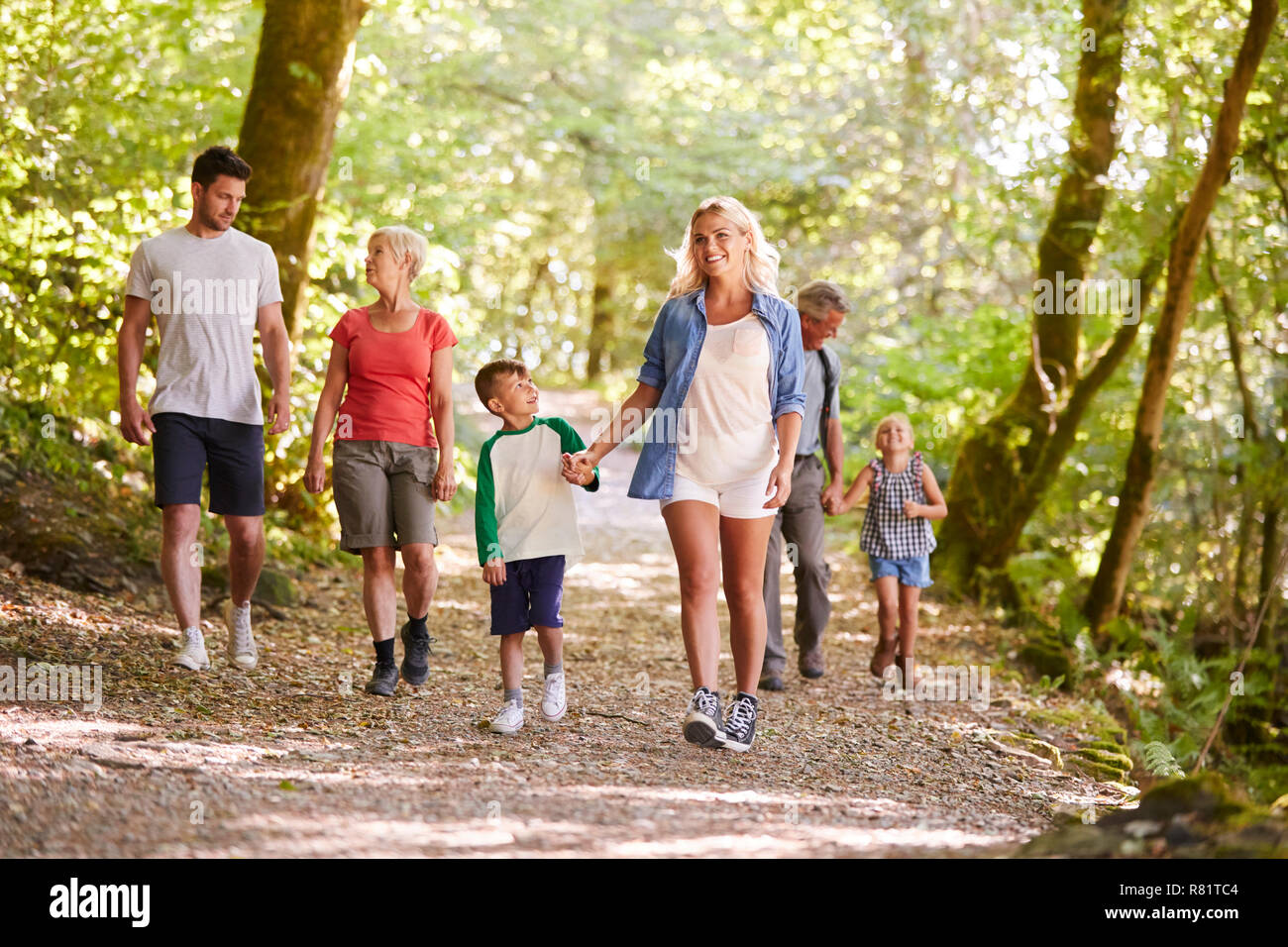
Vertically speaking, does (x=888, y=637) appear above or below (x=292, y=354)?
below

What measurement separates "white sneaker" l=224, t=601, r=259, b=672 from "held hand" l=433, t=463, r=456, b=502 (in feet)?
3.97

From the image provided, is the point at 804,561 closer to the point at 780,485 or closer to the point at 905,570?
the point at 905,570

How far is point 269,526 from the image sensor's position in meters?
8.91

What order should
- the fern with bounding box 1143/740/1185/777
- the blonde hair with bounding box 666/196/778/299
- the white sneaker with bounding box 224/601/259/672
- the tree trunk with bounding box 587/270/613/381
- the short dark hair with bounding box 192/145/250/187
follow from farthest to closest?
the tree trunk with bounding box 587/270/613/381 < the fern with bounding box 1143/740/1185/777 < the white sneaker with bounding box 224/601/259/672 < the short dark hair with bounding box 192/145/250/187 < the blonde hair with bounding box 666/196/778/299

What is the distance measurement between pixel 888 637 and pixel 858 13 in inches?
491

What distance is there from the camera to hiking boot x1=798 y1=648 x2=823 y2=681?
718 centimetres

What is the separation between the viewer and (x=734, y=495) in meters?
4.90

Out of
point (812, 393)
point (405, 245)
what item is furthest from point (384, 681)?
point (812, 393)

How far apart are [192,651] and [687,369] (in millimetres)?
2692

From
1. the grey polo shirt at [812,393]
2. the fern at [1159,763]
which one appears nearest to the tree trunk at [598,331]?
the grey polo shirt at [812,393]

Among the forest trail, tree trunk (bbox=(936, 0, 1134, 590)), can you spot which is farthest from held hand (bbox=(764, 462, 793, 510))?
tree trunk (bbox=(936, 0, 1134, 590))

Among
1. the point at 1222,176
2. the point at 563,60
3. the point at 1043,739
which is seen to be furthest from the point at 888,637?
the point at 563,60

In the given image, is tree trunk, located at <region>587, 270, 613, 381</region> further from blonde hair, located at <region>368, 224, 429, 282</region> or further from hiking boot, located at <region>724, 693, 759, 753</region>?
hiking boot, located at <region>724, 693, 759, 753</region>
